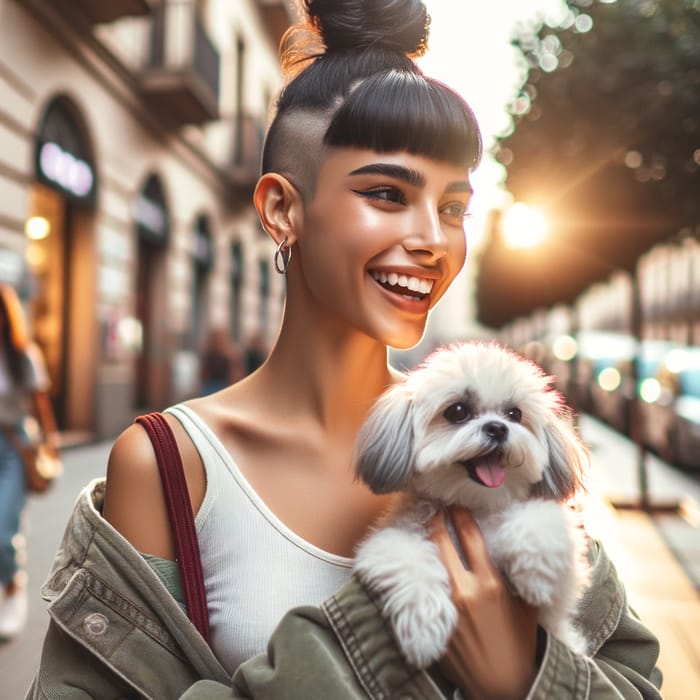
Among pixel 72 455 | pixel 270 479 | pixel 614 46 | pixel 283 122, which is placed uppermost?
pixel 614 46

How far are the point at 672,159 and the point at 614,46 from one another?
3.92 ft

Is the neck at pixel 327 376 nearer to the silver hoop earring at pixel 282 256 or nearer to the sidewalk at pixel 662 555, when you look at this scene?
the silver hoop earring at pixel 282 256

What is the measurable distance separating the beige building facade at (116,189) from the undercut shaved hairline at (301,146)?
767 centimetres

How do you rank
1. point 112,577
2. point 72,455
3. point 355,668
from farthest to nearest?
point 72,455 < point 112,577 < point 355,668

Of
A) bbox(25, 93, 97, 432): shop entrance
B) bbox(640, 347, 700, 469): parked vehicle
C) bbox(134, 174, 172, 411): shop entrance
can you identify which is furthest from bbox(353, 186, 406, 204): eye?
bbox(134, 174, 172, 411): shop entrance

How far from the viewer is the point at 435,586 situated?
1143 mm

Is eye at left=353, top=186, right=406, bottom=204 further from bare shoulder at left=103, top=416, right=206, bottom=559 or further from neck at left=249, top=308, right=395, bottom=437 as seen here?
bare shoulder at left=103, top=416, right=206, bottom=559

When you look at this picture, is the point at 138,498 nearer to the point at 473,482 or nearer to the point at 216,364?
the point at 473,482

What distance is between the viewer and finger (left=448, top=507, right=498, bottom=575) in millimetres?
1175

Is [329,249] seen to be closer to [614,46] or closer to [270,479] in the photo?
[270,479]

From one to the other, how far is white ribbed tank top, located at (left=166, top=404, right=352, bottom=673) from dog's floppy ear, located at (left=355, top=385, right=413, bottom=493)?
0.15m

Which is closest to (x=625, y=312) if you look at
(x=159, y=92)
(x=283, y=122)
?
(x=159, y=92)

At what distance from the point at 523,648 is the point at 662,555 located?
6.18 meters

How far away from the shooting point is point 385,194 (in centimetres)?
131
